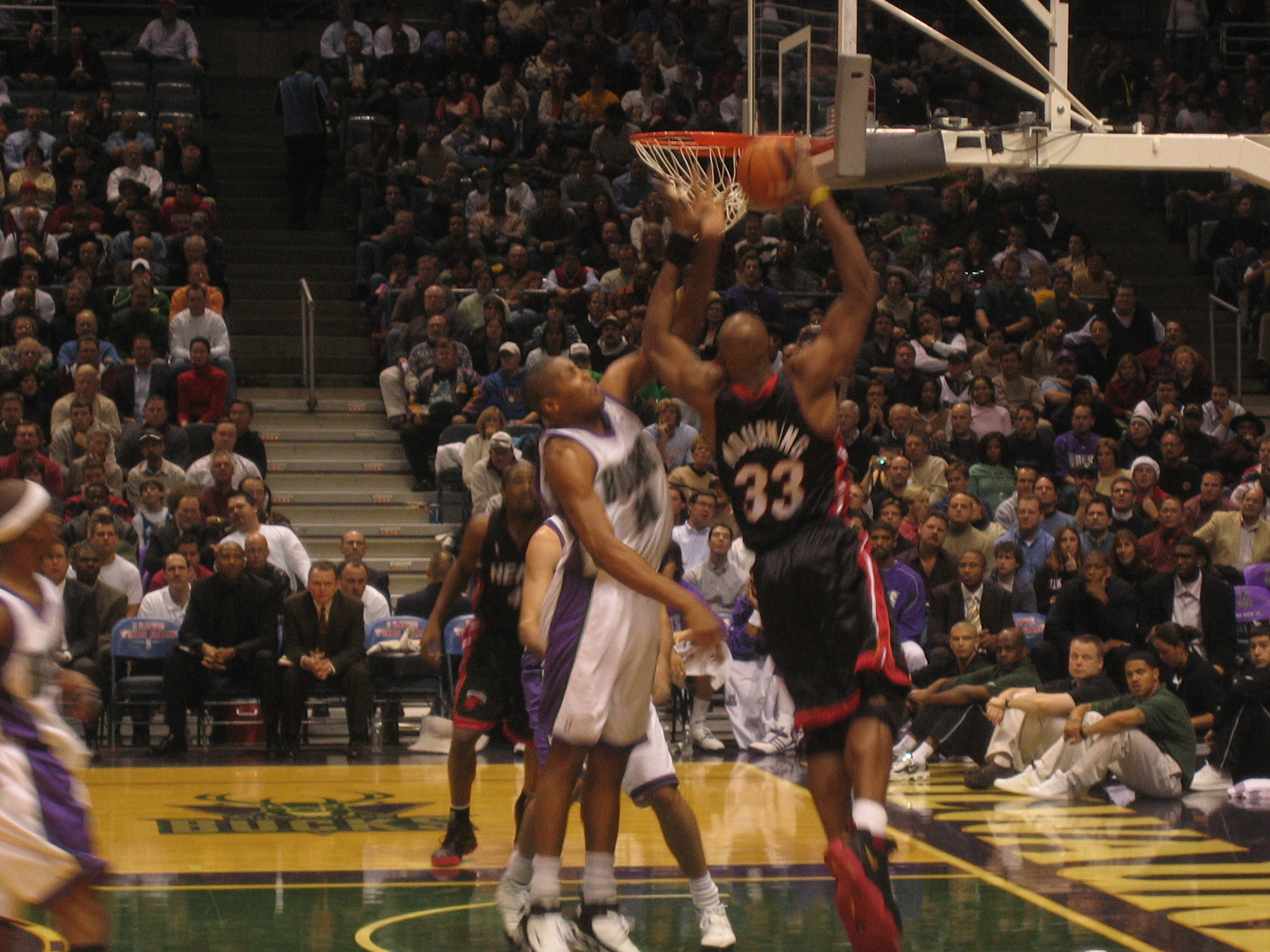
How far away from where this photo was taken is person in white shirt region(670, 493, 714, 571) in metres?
13.3

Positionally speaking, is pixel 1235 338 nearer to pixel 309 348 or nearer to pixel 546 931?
pixel 309 348

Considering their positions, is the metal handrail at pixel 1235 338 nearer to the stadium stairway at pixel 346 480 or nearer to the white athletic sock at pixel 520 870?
the stadium stairway at pixel 346 480

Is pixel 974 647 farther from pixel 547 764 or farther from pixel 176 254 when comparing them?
pixel 176 254

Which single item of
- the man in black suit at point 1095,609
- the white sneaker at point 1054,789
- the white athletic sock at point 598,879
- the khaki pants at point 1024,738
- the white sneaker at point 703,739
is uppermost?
the white athletic sock at point 598,879

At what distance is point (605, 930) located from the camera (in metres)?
5.75

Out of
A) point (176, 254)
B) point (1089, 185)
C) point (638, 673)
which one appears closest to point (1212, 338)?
point (1089, 185)

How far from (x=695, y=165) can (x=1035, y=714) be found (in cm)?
390

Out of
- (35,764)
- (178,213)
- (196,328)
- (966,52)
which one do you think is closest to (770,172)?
(966,52)

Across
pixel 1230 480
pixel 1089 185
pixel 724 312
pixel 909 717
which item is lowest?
pixel 909 717

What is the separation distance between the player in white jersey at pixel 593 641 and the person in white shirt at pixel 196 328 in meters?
9.93

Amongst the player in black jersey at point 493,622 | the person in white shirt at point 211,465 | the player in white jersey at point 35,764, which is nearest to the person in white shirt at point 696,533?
the person in white shirt at point 211,465

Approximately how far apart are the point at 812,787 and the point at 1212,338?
47.9ft

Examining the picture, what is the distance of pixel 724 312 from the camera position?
15.8 m

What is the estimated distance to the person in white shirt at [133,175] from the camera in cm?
1688
